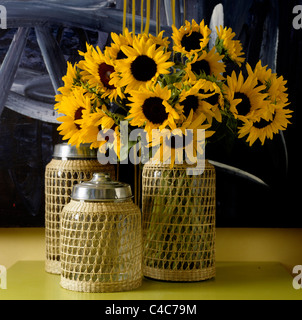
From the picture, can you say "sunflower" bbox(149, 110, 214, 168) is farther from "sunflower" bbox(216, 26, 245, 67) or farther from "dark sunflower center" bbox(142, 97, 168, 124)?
"sunflower" bbox(216, 26, 245, 67)

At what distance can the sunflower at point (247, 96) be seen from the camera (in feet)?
3.06

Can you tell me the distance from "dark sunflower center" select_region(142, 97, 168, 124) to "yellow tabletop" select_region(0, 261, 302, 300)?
0.96ft

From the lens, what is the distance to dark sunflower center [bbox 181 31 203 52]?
0.95m

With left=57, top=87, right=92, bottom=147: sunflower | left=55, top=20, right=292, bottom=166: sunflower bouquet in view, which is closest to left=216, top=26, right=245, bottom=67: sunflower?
left=55, top=20, right=292, bottom=166: sunflower bouquet

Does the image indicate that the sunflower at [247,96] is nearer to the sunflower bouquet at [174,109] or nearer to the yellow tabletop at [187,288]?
the sunflower bouquet at [174,109]

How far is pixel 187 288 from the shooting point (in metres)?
0.96

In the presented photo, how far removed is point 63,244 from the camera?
0.93 metres


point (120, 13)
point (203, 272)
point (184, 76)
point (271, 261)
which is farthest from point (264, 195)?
point (120, 13)

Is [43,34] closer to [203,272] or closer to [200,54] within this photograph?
[200,54]

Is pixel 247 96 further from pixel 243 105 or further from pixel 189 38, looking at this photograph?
pixel 189 38

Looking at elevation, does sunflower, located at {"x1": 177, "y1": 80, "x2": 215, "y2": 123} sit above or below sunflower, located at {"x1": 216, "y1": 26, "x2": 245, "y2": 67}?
below

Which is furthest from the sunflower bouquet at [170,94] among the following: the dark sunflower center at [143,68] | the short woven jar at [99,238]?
→ the short woven jar at [99,238]

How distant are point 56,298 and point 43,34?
58cm

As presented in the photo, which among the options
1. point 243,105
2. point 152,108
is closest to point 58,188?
point 152,108
